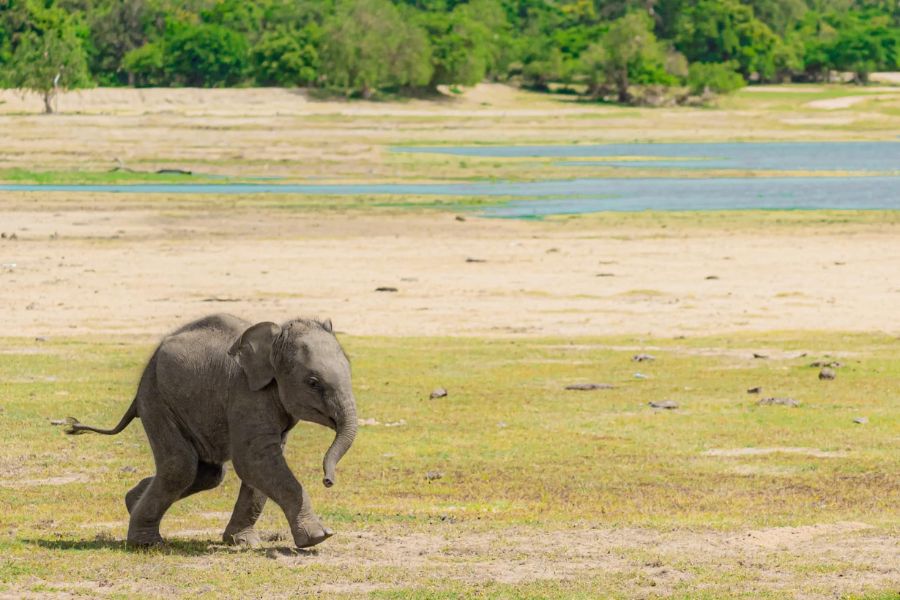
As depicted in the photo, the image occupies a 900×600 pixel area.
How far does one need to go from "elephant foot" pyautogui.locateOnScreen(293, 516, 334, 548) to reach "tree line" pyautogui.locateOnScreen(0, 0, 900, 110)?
312ft

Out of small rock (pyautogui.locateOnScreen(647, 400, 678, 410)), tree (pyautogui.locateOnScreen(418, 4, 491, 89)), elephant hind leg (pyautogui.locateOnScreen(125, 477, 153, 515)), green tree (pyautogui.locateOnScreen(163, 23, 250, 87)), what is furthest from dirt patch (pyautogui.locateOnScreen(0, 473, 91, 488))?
green tree (pyautogui.locateOnScreen(163, 23, 250, 87))

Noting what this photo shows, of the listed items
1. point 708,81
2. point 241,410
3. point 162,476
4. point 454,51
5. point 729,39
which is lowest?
point 708,81

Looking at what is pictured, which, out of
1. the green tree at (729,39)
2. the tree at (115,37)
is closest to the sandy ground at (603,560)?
the tree at (115,37)

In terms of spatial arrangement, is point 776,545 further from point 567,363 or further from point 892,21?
point 892,21

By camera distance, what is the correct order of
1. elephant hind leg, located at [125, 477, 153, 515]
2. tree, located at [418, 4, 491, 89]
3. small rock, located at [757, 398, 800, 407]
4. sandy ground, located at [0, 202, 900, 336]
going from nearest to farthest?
elephant hind leg, located at [125, 477, 153, 515]
small rock, located at [757, 398, 800, 407]
sandy ground, located at [0, 202, 900, 336]
tree, located at [418, 4, 491, 89]

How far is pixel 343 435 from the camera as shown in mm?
10516

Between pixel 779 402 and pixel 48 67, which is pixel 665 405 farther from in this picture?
pixel 48 67

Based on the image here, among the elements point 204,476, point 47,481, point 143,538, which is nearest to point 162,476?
point 204,476

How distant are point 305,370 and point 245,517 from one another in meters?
1.45

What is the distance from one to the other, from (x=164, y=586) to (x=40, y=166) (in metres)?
58.3

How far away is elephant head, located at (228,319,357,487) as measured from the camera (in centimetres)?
1062

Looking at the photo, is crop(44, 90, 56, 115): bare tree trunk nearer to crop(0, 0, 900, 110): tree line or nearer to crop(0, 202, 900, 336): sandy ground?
crop(0, 0, 900, 110): tree line

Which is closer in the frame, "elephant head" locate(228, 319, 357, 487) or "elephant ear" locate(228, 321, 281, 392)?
"elephant head" locate(228, 319, 357, 487)

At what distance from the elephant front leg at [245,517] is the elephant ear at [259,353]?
94cm
